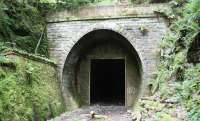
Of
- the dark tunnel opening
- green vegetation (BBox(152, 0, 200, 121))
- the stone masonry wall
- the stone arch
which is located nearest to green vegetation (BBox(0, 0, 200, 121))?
green vegetation (BBox(152, 0, 200, 121))

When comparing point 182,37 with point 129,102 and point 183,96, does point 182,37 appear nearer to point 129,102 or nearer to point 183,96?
point 183,96

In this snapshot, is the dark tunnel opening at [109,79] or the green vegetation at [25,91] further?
the dark tunnel opening at [109,79]

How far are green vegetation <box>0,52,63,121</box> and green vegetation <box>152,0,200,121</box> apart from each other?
10.7 feet

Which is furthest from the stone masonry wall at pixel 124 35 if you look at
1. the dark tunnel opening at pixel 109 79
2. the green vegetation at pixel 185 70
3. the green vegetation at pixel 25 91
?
the dark tunnel opening at pixel 109 79

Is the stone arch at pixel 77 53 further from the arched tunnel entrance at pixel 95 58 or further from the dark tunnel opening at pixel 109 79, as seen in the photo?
the dark tunnel opening at pixel 109 79

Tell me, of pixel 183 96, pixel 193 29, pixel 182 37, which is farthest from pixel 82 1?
pixel 183 96

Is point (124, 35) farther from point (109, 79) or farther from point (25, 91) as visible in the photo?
point (109, 79)

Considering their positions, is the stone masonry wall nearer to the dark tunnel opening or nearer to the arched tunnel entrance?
the arched tunnel entrance

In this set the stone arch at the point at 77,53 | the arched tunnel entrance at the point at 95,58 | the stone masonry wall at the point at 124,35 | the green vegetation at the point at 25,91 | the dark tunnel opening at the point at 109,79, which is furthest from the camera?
the dark tunnel opening at the point at 109,79

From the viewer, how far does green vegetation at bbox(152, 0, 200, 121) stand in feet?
22.4

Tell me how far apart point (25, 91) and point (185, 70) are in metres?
4.01

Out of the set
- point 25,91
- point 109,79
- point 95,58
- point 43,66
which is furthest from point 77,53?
point 109,79

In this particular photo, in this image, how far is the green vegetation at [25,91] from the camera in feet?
26.6

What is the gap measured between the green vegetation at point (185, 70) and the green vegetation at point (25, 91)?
3273mm
